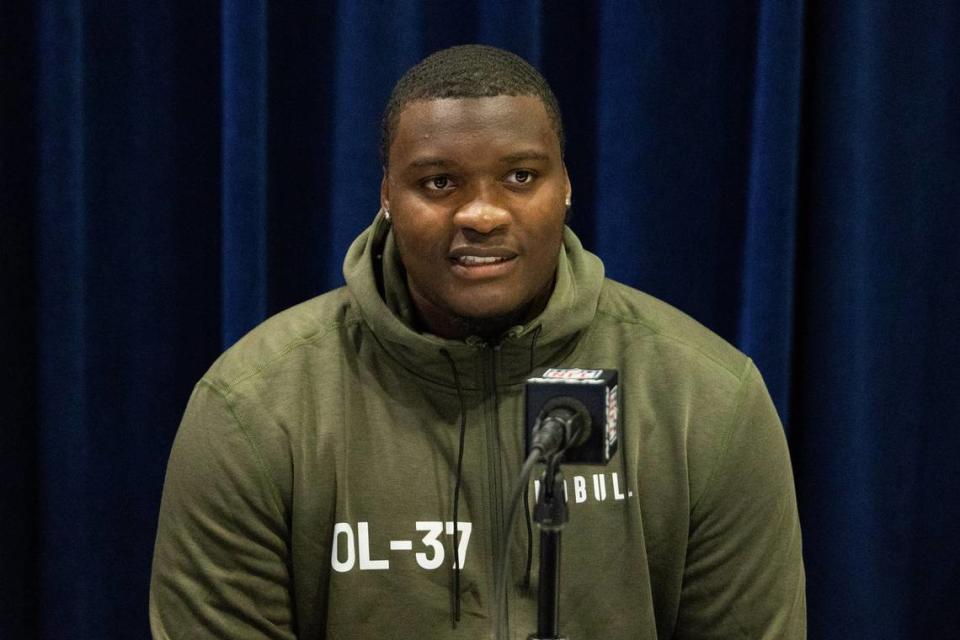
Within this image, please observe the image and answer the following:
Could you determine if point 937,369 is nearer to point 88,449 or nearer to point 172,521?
point 172,521

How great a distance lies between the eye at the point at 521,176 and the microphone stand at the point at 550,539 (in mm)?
516

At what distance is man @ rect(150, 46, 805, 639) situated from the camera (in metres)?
1.42

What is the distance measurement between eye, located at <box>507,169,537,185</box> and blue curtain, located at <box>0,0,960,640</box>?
0.58 meters

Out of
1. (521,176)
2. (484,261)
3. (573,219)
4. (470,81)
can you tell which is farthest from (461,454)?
(573,219)

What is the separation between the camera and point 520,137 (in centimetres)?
141

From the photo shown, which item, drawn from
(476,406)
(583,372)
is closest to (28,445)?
→ (476,406)

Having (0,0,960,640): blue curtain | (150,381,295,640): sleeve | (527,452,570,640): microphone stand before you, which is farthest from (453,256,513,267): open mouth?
(0,0,960,640): blue curtain

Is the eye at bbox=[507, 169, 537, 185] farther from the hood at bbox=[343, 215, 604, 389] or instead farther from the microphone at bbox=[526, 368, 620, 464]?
the microphone at bbox=[526, 368, 620, 464]

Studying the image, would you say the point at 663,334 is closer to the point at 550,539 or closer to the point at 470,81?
the point at 470,81

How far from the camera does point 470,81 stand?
1420mm

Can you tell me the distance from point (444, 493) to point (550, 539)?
19.0 inches

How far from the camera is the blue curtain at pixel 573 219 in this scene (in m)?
1.94

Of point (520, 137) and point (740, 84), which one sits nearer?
point (520, 137)

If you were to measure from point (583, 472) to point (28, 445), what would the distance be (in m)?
1.04
